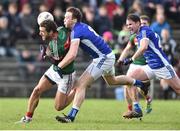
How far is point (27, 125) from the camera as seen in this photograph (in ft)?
44.3

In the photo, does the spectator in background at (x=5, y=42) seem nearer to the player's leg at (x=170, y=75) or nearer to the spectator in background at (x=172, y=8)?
the spectator in background at (x=172, y=8)

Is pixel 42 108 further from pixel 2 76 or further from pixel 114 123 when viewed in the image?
pixel 2 76

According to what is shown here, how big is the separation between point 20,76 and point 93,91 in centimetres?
273

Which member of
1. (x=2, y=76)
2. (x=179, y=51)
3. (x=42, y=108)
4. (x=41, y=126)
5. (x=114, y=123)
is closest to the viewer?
(x=41, y=126)

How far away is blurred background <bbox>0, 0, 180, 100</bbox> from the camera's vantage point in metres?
25.8

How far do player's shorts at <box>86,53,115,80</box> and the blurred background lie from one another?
32.1 ft

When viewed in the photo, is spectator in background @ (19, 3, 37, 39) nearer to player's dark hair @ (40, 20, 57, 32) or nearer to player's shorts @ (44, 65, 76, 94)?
player's shorts @ (44, 65, 76, 94)

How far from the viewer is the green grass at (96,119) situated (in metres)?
13.3

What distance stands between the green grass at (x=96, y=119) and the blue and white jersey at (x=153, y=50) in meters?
1.17

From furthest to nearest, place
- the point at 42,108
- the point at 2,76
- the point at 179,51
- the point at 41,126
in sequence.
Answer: the point at 2,76
the point at 179,51
the point at 42,108
the point at 41,126

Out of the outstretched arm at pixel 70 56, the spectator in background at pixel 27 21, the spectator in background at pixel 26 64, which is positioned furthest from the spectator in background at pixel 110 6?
the outstretched arm at pixel 70 56

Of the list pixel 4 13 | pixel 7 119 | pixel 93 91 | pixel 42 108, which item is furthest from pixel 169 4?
pixel 7 119

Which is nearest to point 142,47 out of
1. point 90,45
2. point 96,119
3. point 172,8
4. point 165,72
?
point 165,72

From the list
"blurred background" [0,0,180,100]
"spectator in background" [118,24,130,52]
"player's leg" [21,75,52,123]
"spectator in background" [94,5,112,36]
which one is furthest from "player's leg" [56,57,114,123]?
"spectator in background" [94,5,112,36]
